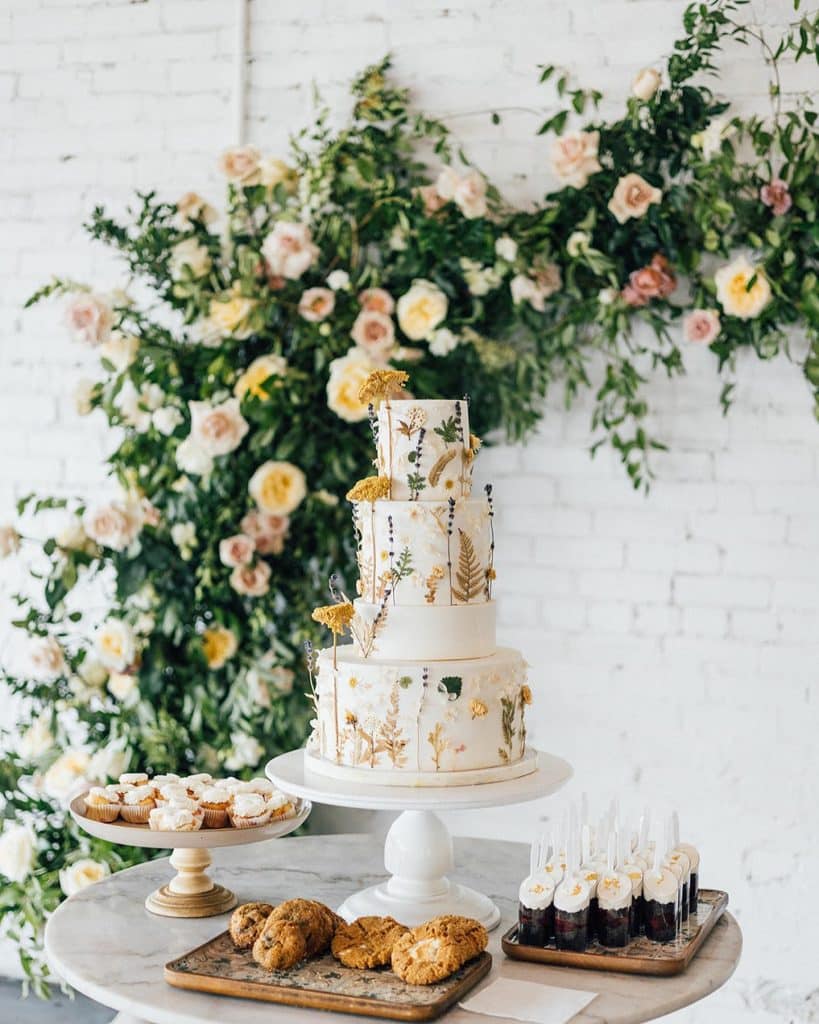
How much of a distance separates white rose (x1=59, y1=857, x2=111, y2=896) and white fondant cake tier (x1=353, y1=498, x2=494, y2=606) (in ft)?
4.60

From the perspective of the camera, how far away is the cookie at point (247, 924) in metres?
1.96

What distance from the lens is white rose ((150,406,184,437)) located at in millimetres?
3223

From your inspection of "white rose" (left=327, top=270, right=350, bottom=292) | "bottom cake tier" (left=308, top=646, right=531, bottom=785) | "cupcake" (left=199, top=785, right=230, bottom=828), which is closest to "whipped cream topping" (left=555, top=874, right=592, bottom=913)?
"bottom cake tier" (left=308, top=646, right=531, bottom=785)

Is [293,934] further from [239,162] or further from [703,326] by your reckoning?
[239,162]

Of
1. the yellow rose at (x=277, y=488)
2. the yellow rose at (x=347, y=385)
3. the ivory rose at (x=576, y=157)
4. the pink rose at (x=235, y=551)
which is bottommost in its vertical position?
the pink rose at (x=235, y=551)

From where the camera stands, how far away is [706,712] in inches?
127

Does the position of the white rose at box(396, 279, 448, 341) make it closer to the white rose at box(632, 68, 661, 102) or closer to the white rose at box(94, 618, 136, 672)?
the white rose at box(632, 68, 661, 102)

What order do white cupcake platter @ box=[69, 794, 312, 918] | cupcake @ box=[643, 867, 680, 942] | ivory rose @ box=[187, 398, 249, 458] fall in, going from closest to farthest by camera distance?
cupcake @ box=[643, 867, 680, 942] < white cupcake platter @ box=[69, 794, 312, 918] < ivory rose @ box=[187, 398, 249, 458]

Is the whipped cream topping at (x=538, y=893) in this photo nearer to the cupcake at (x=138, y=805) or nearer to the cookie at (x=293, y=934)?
the cookie at (x=293, y=934)

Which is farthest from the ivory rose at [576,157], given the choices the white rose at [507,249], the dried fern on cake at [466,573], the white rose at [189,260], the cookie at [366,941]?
the cookie at [366,941]

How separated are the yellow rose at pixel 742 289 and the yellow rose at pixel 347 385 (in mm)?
827

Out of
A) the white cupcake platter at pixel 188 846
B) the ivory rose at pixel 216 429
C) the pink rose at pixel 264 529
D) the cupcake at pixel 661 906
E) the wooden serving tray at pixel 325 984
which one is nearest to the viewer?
the wooden serving tray at pixel 325 984

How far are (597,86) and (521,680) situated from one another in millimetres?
1682

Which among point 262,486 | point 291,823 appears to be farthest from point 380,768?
point 262,486
